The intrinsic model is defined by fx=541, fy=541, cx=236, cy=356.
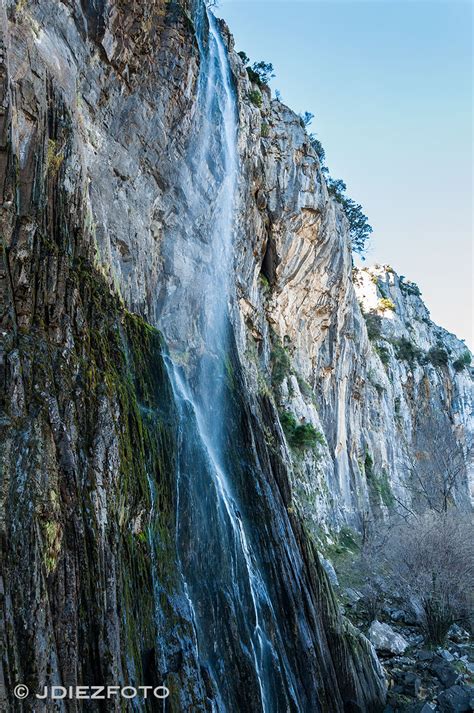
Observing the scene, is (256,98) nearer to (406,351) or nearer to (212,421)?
(212,421)

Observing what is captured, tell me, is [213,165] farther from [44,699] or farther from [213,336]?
[44,699]

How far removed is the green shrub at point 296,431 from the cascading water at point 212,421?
8511 mm

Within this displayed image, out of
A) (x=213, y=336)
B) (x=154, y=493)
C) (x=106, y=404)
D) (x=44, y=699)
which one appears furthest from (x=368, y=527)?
(x=44, y=699)

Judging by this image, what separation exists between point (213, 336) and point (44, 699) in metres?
13.6

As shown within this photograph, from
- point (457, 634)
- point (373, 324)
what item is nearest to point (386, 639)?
point (457, 634)

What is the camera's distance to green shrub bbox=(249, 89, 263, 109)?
90.6 feet

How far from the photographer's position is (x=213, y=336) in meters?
18.7

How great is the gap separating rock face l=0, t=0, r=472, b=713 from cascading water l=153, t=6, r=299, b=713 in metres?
0.07

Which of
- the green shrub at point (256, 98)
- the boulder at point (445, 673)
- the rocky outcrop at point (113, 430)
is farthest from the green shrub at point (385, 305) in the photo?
the boulder at point (445, 673)

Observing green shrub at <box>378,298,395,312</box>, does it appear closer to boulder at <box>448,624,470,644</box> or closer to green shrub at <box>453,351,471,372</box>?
green shrub at <box>453,351,471,372</box>

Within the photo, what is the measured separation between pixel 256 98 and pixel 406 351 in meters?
34.9

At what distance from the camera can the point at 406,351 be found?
184 feet

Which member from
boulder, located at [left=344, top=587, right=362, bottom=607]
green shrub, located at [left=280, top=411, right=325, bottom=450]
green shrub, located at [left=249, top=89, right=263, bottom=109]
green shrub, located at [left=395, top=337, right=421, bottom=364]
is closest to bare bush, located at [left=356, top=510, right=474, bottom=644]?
boulder, located at [left=344, top=587, right=362, bottom=607]

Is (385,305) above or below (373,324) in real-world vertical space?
above
